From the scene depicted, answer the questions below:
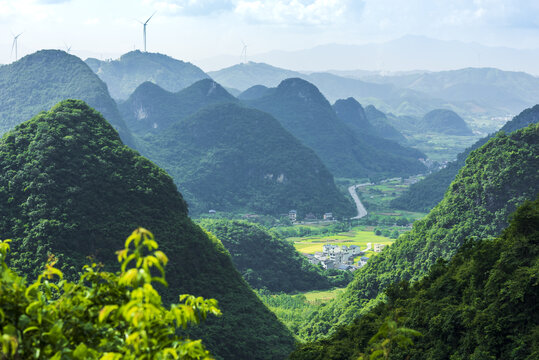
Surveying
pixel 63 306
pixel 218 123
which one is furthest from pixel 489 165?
pixel 218 123

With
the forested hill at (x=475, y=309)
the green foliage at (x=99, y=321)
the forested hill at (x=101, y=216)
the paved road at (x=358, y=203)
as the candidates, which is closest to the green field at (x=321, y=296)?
the forested hill at (x=101, y=216)

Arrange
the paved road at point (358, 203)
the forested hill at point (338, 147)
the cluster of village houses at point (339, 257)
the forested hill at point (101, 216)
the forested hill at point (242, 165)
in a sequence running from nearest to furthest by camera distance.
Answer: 1. the forested hill at point (101, 216)
2. the cluster of village houses at point (339, 257)
3. the paved road at point (358, 203)
4. the forested hill at point (242, 165)
5. the forested hill at point (338, 147)

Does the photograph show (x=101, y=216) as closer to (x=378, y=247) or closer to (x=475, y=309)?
(x=475, y=309)

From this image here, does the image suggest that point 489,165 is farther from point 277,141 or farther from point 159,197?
point 277,141

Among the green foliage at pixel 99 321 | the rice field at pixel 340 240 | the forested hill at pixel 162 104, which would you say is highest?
the forested hill at pixel 162 104

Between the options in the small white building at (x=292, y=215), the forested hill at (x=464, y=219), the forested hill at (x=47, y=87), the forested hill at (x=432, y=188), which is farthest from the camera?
the forested hill at (x=47, y=87)

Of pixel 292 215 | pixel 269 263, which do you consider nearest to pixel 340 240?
pixel 292 215

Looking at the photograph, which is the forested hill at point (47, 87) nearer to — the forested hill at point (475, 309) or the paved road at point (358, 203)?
the paved road at point (358, 203)
